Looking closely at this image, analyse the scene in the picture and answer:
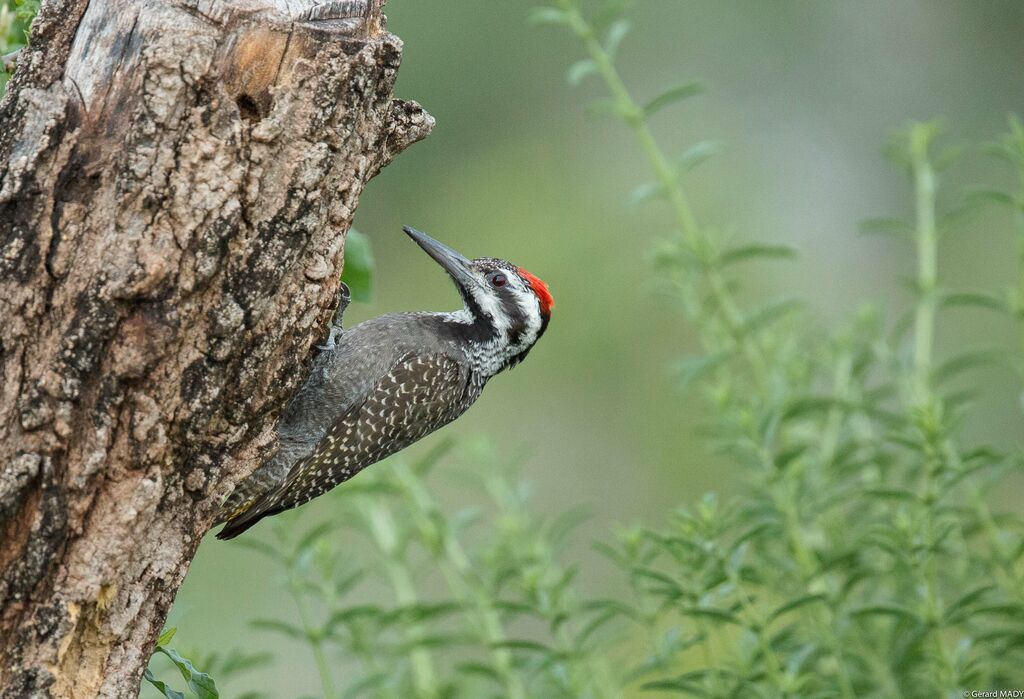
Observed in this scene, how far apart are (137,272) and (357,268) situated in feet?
3.75

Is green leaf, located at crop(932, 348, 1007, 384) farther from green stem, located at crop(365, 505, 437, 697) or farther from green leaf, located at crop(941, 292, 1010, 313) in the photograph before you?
green stem, located at crop(365, 505, 437, 697)

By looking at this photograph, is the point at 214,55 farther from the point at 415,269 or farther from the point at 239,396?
the point at 415,269

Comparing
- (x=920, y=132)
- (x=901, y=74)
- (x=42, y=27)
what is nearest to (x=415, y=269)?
(x=901, y=74)

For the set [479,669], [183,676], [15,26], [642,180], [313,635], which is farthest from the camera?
[642,180]

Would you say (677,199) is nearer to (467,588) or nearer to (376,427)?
(376,427)

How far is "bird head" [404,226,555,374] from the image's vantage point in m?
4.69

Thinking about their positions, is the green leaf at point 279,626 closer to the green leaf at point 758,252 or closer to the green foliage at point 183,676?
the green foliage at point 183,676

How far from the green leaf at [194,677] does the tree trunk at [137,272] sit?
8 centimetres

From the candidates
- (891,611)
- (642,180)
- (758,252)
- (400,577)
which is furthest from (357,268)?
(642,180)

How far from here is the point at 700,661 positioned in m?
6.45

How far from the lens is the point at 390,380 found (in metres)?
4.27

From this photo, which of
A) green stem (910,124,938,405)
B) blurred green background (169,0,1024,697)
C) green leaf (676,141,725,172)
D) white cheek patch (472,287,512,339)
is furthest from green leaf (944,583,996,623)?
blurred green background (169,0,1024,697)

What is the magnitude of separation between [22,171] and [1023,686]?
3719 mm

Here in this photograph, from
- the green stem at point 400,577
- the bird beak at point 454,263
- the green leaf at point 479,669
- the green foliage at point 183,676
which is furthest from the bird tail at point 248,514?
the bird beak at point 454,263
